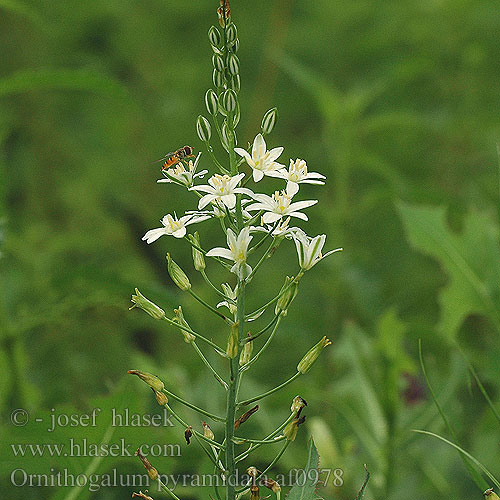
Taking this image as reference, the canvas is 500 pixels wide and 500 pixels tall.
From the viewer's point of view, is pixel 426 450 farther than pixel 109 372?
No

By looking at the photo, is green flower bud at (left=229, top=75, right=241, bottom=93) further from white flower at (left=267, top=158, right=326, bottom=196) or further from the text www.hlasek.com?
the text www.hlasek.com

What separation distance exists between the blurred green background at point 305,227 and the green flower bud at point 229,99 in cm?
98

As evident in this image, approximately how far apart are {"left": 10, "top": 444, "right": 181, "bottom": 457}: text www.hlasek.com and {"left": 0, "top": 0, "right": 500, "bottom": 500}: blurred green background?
25mm

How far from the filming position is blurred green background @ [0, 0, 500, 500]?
2.16 metres

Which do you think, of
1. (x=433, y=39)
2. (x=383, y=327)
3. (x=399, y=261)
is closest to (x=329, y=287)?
(x=399, y=261)

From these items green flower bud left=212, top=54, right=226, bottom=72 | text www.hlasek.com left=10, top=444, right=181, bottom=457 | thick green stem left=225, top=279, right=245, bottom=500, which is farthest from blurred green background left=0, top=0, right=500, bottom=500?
green flower bud left=212, top=54, right=226, bottom=72

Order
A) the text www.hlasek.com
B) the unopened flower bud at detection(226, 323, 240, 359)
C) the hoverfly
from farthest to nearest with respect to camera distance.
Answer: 1. the text www.hlasek.com
2. the hoverfly
3. the unopened flower bud at detection(226, 323, 240, 359)

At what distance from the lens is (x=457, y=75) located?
396 centimetres

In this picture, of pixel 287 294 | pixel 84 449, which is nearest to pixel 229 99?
pixel 287 294

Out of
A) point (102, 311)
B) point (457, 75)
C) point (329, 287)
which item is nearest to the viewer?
point (102, 311)

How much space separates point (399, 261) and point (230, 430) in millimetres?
2493

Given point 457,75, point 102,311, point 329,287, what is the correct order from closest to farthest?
point 102,311 → point 329,287 → point 457,75

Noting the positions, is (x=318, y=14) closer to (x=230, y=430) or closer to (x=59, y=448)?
(x=59, y=448)

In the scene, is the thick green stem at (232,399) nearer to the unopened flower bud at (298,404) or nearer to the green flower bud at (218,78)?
the unopened flower bud at (298,404)
